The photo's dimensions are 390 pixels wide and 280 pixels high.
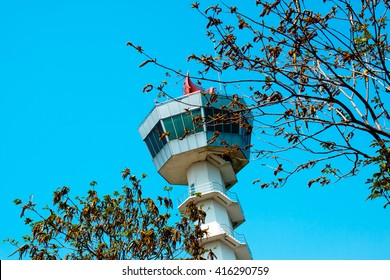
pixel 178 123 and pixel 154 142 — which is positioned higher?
pixel 154 142

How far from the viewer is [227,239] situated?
41.8 m

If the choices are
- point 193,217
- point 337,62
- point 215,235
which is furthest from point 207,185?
point 337,62

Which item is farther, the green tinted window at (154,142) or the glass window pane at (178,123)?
the green tinted window at (154,142)

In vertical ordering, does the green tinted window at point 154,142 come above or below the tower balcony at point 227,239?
above

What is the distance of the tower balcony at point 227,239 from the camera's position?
41.2 meters

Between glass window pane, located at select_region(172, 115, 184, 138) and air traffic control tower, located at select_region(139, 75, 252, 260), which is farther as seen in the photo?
glass window pane, located at select_region(172, 115, 184, 138)

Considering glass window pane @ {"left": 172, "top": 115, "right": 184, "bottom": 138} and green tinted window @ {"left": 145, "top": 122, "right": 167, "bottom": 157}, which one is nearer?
glass window pane @ {"left": 172, "top": 115, "right": 184, "bottom": 138}

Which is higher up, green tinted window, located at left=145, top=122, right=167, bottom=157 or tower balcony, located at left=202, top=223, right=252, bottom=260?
green tinted window, located at left=145, top=122, right=167, bottom=157

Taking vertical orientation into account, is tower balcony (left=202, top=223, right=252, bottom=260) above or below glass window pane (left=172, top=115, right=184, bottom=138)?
below

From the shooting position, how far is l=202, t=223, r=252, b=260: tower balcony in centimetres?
4122

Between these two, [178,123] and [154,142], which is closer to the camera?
[178,123]

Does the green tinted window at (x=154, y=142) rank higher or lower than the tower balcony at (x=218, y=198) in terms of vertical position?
higher
